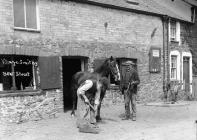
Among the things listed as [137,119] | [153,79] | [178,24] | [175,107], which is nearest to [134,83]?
[137,119]

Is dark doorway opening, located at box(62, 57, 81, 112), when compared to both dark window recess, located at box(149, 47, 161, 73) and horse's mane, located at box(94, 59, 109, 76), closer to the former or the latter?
dark window recess, located at box(149, 47, 161, 73)

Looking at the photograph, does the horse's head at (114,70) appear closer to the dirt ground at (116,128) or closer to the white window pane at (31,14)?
the dirt ground at (116,128)

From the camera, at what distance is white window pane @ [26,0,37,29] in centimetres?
1244

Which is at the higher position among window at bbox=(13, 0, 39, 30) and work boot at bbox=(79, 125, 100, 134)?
window at bbox=(13, 0, 39, 30)

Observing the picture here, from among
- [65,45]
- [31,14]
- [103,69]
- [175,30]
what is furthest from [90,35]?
[175,30]

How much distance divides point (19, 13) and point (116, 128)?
5877mm

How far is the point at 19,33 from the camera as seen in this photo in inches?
475

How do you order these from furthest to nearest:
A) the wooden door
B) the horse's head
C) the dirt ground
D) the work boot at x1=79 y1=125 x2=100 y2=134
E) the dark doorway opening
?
the wooden door < the dark doorway opening < the horse's head < the work boot at x1=79 y1=125 x2=100 y2=134 < the dirt ground

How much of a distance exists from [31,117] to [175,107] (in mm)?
7526

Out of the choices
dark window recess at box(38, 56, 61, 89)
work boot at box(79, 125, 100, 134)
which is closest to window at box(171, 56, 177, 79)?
dark window recess at box(38, 56, 61, 89)

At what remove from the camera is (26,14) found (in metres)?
12.4

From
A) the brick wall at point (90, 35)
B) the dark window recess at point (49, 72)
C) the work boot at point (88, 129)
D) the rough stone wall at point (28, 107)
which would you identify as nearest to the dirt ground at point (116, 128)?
the work boot at point (88, 129)

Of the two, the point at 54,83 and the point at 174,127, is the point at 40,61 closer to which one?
the point at 54,83

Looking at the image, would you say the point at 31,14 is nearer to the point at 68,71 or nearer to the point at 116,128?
the point at 68,71
